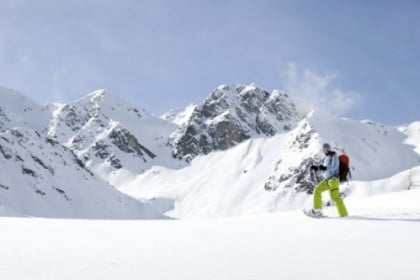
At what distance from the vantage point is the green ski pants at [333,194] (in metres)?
13.5

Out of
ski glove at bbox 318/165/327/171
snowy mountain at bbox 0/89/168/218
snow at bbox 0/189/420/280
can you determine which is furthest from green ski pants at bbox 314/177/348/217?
snowy mountain at bbox 0/89/168/218

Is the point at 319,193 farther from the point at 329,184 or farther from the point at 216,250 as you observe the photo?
the point at 216,250

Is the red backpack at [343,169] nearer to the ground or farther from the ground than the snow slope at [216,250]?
farther from the ground

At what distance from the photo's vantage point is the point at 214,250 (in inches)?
308

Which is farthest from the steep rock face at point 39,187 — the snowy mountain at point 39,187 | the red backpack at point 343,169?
the red backpack at point 343,169

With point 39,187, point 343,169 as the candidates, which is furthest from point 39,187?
point 343,169

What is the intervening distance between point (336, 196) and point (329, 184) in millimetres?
346

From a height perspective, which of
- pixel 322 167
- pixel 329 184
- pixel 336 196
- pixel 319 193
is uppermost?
pixel 322 167

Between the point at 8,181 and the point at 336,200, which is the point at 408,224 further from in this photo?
the point at 8,181

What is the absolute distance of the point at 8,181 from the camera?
170m

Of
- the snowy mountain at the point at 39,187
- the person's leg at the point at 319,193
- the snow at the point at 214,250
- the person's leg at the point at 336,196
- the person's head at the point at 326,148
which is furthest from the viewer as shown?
the snowy mountain at the point at 39,187

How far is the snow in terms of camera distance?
6.16m

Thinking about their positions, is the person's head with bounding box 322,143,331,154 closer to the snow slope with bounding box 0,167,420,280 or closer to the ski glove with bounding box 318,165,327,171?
Answer: the ski glove with bounding box 318,165,327,171

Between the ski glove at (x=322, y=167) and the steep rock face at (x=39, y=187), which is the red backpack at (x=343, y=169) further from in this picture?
the steep rock face at (x=39, y=187)
